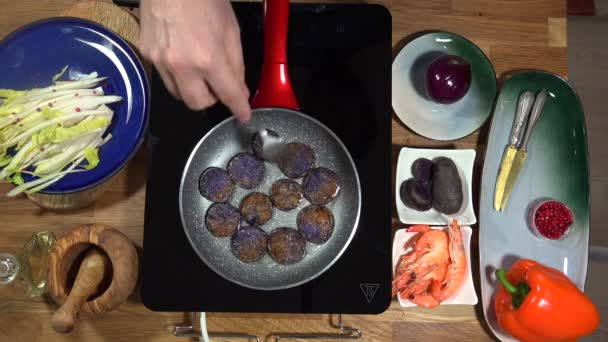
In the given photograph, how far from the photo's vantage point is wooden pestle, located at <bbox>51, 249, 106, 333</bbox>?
28.2 inches

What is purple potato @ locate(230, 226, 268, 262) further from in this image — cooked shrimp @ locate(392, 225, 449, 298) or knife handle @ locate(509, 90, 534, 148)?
knife handle @ locate(509, 90, 534, 148)

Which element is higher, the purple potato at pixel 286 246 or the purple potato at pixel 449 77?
the purple potato at pixel 449 77

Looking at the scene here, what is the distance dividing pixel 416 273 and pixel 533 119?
15.0 inches

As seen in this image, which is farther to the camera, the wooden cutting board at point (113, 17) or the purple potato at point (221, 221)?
the wooden cutting board at point (113, 17)

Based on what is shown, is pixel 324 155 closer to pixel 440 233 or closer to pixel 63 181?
pixel 440 233

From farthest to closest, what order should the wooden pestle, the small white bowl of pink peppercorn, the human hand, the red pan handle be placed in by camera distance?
the small white bowl of pink peppercorn < the red pan handle < the wooden pestle < the human hand

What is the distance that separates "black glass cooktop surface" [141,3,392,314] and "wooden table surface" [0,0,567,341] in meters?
0.09

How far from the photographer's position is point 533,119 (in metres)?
0.98

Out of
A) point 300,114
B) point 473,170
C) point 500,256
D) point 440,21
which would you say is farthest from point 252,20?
point 500,256

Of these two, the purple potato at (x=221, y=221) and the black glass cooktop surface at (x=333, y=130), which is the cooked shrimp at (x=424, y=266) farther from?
the purple potato at (x=221, y=221)

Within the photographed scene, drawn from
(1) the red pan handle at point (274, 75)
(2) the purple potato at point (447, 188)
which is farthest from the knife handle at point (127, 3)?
(2) the purple potato at point (447, 188)

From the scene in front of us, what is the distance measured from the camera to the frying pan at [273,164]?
0.85m

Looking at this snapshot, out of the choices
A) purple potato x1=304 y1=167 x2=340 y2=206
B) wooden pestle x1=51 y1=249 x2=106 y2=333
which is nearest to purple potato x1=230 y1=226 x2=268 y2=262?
purple potato x1=304 y1=167 x2=340 y2=206

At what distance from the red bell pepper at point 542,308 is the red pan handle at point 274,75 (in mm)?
491
